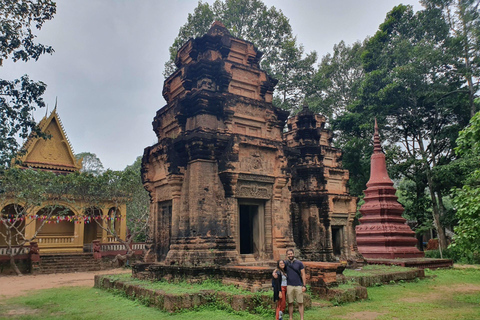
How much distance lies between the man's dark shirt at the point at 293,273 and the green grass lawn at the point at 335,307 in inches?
32.7

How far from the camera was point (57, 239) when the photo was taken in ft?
90.3

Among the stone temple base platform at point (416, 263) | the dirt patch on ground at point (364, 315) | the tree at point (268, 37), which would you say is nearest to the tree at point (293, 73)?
the tree at point (268, 37)

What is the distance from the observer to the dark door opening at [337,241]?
17902mm

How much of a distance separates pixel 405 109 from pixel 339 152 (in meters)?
9.81

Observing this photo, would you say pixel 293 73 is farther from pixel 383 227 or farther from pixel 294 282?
pixel 294 282

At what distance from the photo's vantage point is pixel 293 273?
7355 millimetres

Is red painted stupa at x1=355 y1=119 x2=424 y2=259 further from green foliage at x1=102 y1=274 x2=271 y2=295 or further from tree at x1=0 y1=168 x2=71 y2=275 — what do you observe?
tree at x1=0 y1=168 x2=71 y2=275

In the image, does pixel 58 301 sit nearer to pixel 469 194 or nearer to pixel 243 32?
pixel 469 194

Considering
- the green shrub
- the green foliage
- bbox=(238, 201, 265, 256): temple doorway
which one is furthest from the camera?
the green shrub

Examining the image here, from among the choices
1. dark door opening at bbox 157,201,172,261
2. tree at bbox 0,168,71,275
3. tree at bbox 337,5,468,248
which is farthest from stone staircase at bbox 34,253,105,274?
tree at bbox 337,5,468,248

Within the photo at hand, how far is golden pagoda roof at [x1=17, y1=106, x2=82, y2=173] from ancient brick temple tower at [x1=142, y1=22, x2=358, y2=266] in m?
21.1

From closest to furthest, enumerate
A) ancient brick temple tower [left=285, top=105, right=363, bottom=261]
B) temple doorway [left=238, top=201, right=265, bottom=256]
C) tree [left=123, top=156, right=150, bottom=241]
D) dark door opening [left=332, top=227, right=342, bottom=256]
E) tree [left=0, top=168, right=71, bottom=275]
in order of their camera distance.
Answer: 1. temple doorway [left=238, top=201, right=265, bottom=256]
2. ancient brick temple tower [left=285, top=105, right=363, bottom=261]
3. dark door opening [left=332, top=227, right=342, bottom=256]
4. tree [left=0, top=168, right=71, bottom=275]
5. tree [left=123, top=156, right=150, bottom=241]

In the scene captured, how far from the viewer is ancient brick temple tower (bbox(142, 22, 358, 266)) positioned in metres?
10.7

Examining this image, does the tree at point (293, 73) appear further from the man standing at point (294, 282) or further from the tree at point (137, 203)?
the man standing at point (294, 282)
